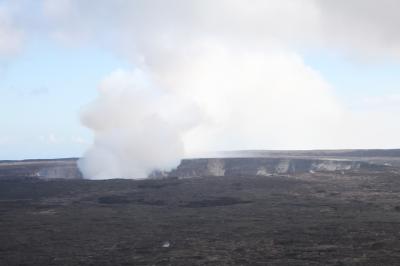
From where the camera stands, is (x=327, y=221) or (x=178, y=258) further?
(x=327, y=221)

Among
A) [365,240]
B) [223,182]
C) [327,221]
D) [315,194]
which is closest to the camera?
[365,240]

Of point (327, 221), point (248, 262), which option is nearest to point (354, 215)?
point (327, 221)

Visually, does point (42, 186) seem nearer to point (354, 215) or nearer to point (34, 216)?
point (34, 216)

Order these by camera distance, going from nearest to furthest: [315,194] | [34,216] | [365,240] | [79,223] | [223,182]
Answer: [365,240]
[79,223]
[34,216]
[315,194]
[223,182]
